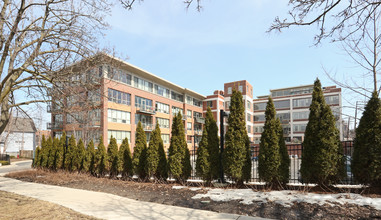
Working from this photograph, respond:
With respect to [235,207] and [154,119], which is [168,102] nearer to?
[154,119]

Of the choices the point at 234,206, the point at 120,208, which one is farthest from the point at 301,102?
the point at 120,208

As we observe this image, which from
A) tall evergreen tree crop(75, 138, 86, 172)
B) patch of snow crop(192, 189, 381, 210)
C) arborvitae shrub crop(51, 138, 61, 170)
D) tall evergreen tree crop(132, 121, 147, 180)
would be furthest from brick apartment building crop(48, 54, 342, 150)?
patch of snow crop(192, 189, 381, 210)

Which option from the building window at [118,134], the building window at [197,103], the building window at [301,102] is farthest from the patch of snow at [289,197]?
the building window at [301,102]

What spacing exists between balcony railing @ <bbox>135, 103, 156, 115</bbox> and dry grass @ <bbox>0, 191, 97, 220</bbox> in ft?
90.8

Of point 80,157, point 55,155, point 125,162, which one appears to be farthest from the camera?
point 55,155

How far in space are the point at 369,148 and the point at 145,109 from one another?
31802 millimetres

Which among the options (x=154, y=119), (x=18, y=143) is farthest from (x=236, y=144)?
(x=18, y=143)

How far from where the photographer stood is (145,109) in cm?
3584

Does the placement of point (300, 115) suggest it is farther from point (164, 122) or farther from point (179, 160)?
point (179, 160)

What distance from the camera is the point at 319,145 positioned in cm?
713

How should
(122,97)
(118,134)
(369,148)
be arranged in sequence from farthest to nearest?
1. (122,97)
2. (118,134)
3. (369,148)

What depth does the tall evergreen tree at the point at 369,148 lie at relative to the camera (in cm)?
647

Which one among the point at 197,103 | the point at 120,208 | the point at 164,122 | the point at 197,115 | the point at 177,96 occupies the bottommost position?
the point at 120,208

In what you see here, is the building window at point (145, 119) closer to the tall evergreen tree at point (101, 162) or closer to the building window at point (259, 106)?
the tall evergreen tree at point (101, 162)
